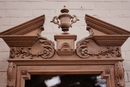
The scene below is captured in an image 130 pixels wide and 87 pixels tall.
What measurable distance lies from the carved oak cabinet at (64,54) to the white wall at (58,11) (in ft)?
1.23

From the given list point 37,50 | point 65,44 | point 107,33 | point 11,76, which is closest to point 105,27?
point 107,33

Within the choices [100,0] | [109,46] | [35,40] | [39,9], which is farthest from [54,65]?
[100,0]

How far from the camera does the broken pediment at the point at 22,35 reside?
1026 mm

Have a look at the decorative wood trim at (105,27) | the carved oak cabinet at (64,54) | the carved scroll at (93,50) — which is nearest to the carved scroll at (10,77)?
the carved oak cabinet at (64,54)

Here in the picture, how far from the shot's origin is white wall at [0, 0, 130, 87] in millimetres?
1450

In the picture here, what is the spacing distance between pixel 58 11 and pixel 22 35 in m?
0.51

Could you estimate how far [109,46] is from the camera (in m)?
1.05

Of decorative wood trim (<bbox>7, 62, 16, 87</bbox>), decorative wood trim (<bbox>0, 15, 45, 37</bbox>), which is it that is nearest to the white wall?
decorative wood trim (<bbox>0, 15, 45, 37</bbox>)

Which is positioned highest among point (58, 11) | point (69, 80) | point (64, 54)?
point (58, 11)

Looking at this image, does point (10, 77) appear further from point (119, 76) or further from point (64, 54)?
point (119, 76)

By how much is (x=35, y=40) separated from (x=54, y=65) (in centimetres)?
14

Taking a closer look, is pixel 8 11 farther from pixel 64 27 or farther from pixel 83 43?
pixel 83 43

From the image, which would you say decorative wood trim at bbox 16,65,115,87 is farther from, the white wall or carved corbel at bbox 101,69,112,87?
the white wall

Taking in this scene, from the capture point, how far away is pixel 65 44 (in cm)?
103
